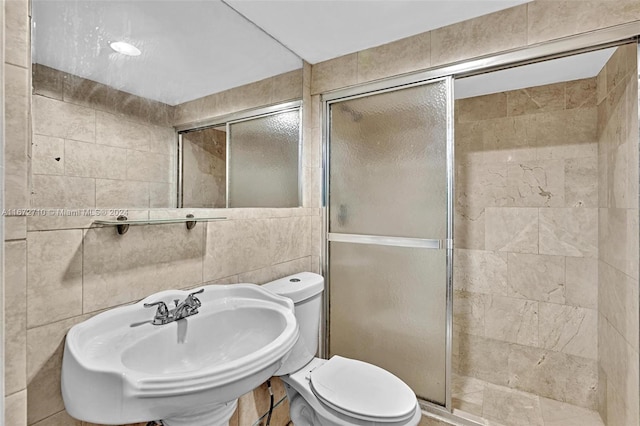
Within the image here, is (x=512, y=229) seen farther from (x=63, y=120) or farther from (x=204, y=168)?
(x=63, y=120)

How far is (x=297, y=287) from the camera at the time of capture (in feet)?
5.32

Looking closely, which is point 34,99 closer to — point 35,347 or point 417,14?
point 35,347

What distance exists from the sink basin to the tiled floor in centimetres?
Result: 135

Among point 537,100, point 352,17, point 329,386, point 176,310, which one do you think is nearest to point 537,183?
point 537,100

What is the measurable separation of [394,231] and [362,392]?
Answer: 0.89m

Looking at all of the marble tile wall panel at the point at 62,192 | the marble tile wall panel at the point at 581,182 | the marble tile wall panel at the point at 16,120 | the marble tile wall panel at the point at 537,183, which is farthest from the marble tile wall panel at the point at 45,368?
the marble tile wall panel at the point at 581,182

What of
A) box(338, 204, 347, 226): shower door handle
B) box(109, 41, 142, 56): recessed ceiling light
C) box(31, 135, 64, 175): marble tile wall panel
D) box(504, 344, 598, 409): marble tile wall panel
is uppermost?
box(109, 41, 142, 56): recessed ceiling light

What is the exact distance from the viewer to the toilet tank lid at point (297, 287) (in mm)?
1571

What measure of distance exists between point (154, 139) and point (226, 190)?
1.33 feet

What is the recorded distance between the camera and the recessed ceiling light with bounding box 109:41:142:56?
113 centimetres

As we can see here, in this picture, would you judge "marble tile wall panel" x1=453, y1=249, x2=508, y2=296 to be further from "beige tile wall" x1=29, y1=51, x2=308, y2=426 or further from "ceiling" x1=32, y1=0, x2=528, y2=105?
"beige tile wall" x1=29, y1=51, x2=308, y2=426

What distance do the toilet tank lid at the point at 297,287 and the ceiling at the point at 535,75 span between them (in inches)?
56.3

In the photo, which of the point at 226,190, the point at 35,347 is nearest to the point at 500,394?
the point at 226,190

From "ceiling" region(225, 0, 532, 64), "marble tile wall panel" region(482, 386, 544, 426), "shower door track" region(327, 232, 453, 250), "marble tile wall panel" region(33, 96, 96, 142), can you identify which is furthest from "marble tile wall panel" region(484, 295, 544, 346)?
"marble tile wall panel" region(33, 96, 96, 142)
